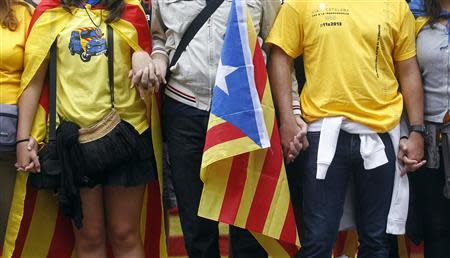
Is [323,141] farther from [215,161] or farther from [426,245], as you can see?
[426,245]

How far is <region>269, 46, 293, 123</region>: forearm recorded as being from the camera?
3.96 meters

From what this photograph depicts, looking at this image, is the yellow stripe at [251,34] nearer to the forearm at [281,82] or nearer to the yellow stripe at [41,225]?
the forearm at [281,82]

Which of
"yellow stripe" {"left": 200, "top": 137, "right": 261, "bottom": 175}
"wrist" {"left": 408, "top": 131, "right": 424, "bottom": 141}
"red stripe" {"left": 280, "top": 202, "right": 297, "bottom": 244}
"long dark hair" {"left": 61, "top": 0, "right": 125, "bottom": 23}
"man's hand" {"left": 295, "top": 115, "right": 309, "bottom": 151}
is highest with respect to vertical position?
"long dark hair" {"left": 61, "top": 0, "right": 125, "bottom": 23}

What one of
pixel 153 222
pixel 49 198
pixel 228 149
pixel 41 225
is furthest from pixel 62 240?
pixel 228 149

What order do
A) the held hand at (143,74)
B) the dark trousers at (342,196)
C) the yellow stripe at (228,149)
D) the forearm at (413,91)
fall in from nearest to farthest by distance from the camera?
1. the yellow stripe at (228,149)
2. the held hand at (143,74)
3. the dark trousers at (342,196)
4. the forearm at (413,91)

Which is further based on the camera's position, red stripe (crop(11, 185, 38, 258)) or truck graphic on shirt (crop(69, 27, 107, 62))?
red stripe (crop(11, 185, 38, 258))

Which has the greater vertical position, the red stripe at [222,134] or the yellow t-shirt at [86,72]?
the yellow t-shirt at [86,72]

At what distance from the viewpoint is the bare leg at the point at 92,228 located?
4.02m

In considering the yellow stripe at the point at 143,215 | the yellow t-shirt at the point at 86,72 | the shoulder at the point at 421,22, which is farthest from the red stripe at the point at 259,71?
the yellow stripe at the point at 143,215

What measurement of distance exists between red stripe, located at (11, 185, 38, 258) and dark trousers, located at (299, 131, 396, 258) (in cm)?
153

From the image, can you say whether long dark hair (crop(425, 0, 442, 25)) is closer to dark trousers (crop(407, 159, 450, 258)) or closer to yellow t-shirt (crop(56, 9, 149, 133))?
dark trousers (crop(407, 159, 450, 258))

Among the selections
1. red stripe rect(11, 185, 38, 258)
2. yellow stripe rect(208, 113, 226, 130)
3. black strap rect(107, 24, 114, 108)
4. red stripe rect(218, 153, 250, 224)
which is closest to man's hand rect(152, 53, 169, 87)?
black strap rect(107, 24, 114, 108)

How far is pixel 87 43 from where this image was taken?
3.94 metres

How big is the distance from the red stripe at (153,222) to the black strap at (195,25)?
866 mm
